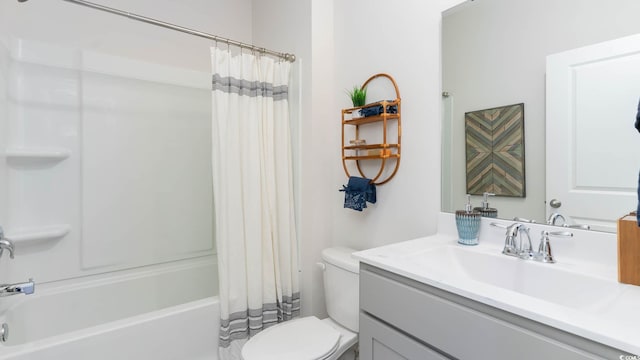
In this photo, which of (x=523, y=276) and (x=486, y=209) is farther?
(x=486, y=209)

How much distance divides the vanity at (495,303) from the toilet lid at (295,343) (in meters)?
0.25

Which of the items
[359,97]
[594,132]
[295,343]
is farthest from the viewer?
[359,97]

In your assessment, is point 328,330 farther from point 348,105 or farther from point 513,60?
point 513,60

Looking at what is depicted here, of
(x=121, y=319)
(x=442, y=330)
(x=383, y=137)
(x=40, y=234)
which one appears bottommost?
(x=121, y=319)

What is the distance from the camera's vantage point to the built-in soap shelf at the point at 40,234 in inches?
63.4

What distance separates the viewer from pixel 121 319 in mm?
1668

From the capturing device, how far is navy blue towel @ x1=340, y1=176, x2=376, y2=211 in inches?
63.7

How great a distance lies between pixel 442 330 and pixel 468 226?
510 millimetres

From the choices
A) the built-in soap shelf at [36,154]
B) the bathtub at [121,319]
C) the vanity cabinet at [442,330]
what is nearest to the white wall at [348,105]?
the vanity cabinet at [442,330]

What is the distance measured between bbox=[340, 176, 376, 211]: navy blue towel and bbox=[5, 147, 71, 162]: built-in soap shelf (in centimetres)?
165

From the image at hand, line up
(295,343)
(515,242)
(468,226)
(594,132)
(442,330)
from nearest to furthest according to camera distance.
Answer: (442,330), (594,132), (515,242), (468,226), (295,343)

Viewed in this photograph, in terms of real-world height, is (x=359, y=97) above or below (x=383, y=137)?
above

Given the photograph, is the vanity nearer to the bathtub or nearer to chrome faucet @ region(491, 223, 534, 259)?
chrome faucet @ region(491, 223, 534, 259)

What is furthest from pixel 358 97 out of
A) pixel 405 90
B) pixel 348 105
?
pixel 405 90
